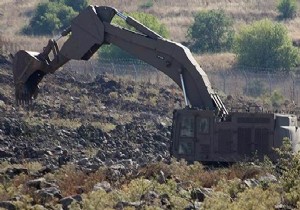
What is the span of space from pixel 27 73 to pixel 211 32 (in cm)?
7395

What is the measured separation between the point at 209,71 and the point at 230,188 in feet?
204

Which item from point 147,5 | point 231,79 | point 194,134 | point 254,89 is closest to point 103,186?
point 194,134

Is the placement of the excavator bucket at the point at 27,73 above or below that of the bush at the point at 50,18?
below

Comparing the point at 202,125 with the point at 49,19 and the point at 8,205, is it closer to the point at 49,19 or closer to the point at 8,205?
the point at 8,205

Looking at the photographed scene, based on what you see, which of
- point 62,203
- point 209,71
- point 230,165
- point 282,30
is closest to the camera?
point 62,203

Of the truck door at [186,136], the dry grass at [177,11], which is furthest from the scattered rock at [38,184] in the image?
the dry grass at [177,11]

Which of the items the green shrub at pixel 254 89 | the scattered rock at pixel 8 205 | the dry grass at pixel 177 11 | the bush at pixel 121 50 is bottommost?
the scattered rock at pixel 8 205

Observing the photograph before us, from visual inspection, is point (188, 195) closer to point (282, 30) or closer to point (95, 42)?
point (95, 42)

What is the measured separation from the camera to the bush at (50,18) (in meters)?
118

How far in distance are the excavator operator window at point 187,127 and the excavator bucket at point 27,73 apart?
6.97 meters

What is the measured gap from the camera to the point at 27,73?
4259cm

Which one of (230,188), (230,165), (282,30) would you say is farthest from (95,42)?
(282,30)

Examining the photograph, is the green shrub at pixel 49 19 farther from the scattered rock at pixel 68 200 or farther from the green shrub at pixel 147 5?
the scattered rock at pixel 68 200

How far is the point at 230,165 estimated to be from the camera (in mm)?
36250
